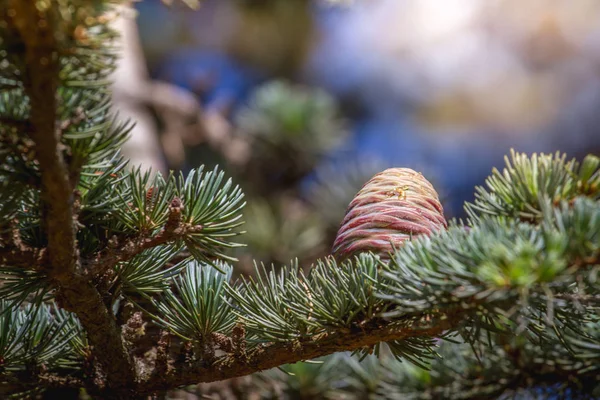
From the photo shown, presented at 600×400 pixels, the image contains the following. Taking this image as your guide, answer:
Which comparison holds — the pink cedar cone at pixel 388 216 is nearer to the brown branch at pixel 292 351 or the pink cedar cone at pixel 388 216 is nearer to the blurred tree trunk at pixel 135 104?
the brown branch at pixel 292 351

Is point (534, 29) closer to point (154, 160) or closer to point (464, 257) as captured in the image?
point (154, 160)

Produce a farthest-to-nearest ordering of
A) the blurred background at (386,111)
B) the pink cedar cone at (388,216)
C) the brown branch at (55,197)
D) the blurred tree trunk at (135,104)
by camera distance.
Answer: the blurred background at (386,111)
the blurred tree trunk at (135,104)
the pink cedar cone at (388,216)
the brown branch at (55,197)

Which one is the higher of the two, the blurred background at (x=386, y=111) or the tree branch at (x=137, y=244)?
the blurred background at (x=386, y=111)

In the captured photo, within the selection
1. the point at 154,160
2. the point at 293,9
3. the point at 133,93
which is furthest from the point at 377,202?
the point at 293,9

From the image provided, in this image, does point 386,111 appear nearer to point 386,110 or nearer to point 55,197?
Result: point 386,110

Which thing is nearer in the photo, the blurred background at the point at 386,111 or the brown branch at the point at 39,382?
the brown branch at the point at 39,382

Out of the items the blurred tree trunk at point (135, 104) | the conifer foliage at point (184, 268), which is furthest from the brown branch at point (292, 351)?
the blurred tree trunk at point (135, 104)

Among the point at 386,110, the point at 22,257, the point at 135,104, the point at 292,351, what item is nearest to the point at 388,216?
the point at 292,351
